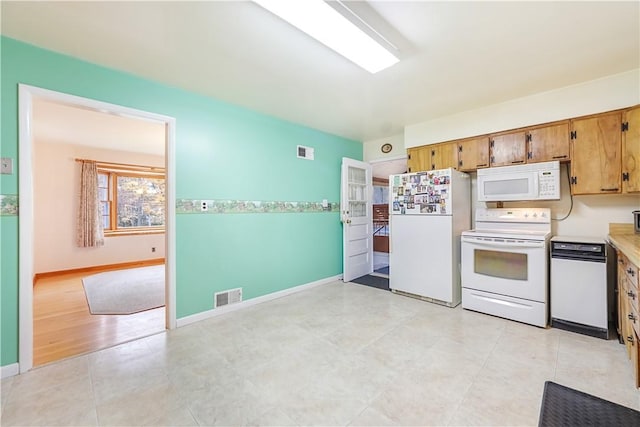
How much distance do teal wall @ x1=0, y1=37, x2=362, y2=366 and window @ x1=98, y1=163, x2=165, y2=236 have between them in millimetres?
4311

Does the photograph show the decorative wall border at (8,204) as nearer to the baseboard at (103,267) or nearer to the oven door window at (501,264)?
the baseboard at (103,267)

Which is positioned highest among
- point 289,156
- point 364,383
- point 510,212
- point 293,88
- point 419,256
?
point 293,88

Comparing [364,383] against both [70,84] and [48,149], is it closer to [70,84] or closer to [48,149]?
[70,84]

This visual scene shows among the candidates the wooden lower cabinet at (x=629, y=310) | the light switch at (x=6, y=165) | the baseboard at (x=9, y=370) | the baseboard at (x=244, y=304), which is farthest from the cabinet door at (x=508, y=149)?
the baseboard at (x=9, y=370)

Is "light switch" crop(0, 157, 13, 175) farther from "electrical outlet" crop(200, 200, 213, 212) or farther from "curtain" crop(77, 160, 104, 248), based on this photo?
"curtain" crop(77, 160, 104, 248)

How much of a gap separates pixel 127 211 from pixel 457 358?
7197 millimetres

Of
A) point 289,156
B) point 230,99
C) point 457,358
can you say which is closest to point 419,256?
point 457,358

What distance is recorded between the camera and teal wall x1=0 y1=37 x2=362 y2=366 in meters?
2.05

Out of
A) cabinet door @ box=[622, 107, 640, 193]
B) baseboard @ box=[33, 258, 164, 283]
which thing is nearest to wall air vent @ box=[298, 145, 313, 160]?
cabinet door @ box=[622, 107, 640, 193]

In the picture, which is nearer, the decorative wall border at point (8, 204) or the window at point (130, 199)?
the decorative wall border at point (8, 204)

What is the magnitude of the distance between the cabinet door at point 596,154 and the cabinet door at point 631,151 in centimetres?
4

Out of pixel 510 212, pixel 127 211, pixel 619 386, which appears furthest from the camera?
pixel 127 211

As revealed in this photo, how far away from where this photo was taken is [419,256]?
3.60 meters

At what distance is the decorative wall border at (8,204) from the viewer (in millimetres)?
2012
